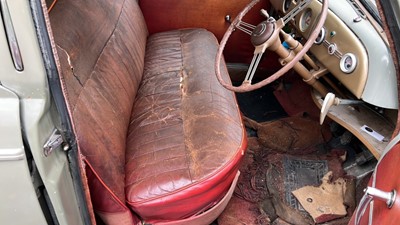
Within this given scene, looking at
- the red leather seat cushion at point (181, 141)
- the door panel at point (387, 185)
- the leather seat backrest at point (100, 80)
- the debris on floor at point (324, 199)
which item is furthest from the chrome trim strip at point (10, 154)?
the debris on floor at point (324, 199)

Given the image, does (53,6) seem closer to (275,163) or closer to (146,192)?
(146,192)

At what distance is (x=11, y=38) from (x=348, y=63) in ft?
4.31

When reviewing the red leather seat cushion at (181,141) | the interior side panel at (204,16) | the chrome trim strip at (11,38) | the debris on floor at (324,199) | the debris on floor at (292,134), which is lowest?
the debris on floor at (324,199)

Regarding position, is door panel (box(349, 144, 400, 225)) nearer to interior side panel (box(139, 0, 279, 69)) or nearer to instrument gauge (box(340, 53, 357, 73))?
instrument gauge (box(340, 53, 357, 73))

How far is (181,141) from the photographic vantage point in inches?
62.2

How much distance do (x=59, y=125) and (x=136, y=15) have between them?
136 centimetres

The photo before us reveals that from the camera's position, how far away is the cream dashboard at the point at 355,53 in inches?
57.6

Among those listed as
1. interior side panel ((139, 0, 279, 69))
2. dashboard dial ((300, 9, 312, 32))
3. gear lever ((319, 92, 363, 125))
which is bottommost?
gear lever ((319, 92, 363, 125))

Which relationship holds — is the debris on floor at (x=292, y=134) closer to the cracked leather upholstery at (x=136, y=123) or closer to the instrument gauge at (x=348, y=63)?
the cracked leather upholstery at (x=136, y=123)

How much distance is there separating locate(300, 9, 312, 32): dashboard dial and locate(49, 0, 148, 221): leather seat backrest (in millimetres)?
858

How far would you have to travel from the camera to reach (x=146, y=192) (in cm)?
138

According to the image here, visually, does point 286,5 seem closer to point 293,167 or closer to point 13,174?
point 293,167

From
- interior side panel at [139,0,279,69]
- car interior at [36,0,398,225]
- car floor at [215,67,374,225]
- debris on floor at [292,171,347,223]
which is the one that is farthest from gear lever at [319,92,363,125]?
interior side panel at [139,0,279,69]

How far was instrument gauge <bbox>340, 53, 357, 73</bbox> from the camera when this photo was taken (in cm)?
161
